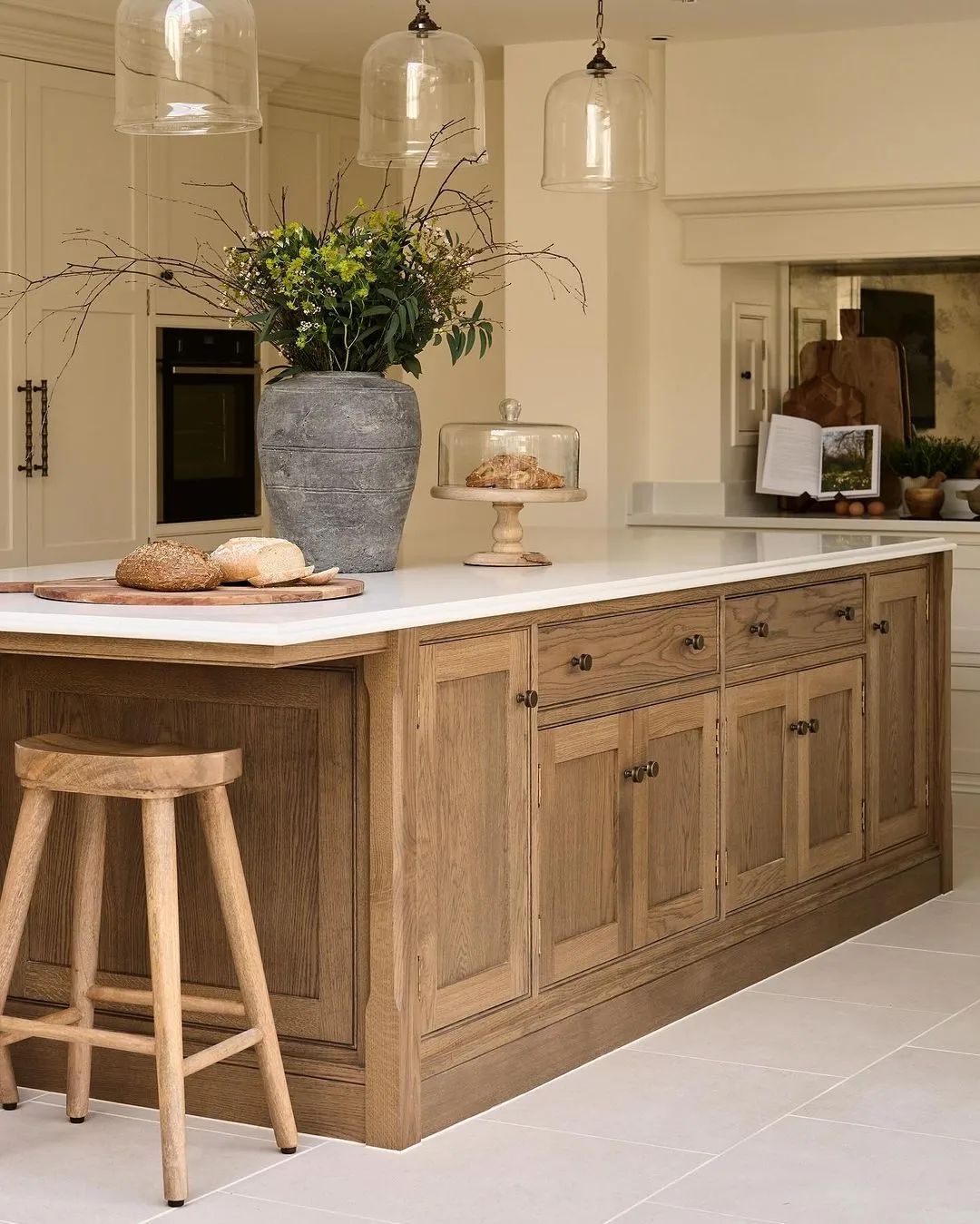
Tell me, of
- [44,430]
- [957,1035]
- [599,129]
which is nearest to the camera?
[957,1035]

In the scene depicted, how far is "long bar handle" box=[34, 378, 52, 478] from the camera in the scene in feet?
18.7

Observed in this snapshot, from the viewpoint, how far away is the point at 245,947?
2.83m

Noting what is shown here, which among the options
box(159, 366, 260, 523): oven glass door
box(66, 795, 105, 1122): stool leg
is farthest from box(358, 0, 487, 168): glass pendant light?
box(159, 366, 260, 523): oven glass door

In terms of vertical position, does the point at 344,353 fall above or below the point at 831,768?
above

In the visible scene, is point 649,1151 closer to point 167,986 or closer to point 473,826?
point 473,826

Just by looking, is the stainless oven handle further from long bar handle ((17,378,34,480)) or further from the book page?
the book page

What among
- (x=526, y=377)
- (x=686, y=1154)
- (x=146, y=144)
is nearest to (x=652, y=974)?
(x=686, y=1154)

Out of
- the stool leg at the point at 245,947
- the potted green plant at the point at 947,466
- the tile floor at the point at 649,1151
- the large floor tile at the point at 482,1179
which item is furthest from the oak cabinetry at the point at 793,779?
the potted green plant at the point at 947,466

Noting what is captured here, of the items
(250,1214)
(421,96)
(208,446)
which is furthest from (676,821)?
(208,446)

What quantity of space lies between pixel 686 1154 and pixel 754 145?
390 centimetres

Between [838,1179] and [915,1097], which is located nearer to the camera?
[838,1179]

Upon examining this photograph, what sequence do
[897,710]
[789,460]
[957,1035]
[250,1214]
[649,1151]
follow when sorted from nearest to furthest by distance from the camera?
[250,1214], [649,1151], [957,1035], [897,710], [789,460]

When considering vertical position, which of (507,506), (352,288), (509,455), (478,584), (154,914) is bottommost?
(154,914)

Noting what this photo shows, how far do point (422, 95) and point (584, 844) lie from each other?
4.63ft
